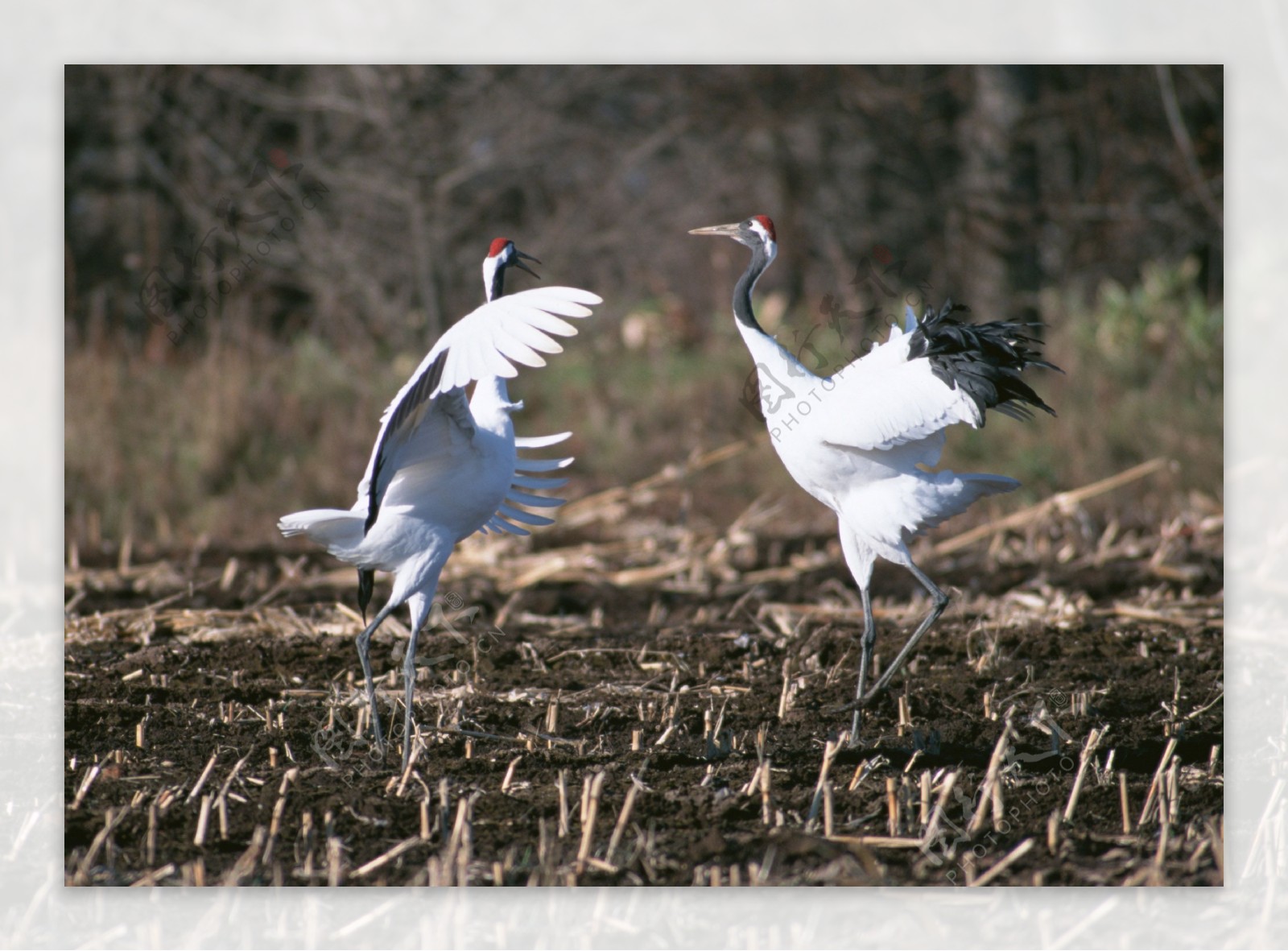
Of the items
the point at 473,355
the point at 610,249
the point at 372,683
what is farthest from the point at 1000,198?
the point at 473,355

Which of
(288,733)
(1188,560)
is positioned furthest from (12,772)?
(1188,560)

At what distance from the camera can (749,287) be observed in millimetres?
3990

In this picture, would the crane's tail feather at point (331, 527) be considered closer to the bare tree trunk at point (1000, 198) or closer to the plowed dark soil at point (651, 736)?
the plowed dark soil at point (651, 736)

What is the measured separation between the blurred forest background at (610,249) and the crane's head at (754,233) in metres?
3.19

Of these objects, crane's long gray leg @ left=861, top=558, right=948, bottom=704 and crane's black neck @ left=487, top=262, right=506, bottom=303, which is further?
crane's black neck @ left=487, top=262, right=506, bottom=303

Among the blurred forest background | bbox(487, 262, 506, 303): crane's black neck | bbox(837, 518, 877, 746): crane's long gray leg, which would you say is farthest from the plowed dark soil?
the blurred forest background

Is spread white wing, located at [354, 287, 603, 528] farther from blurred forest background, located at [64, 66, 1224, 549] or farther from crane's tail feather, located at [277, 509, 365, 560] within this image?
blurred forest background, located at [64, 66, 1224, 549]

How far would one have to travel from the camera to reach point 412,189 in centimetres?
957

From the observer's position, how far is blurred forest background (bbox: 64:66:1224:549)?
7.84 metres

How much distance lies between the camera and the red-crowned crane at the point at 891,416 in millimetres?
3709

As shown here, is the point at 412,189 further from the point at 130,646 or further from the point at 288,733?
the point at 288,733

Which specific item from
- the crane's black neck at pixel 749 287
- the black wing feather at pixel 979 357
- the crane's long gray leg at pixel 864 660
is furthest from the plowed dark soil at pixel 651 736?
the crane's black neck at pixel 749 287

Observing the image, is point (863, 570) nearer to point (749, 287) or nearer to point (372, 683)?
point (749, 287)

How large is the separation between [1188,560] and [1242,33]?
2.06 m
